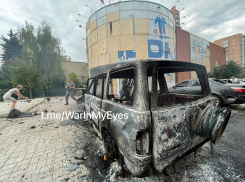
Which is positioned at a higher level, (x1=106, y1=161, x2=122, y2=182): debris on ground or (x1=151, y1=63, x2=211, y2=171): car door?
(x1=151, y1=63, x2=211, y2=171): car door

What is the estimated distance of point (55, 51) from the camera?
18266 mm

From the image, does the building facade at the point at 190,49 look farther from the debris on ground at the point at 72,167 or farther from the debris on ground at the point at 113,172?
the debris on ground at the point at 72,167

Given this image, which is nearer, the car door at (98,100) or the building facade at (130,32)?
the car door at (98,100)

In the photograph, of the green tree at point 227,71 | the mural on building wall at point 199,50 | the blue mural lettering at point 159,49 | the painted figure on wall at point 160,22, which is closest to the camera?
the blue mural lettering at point 159,49

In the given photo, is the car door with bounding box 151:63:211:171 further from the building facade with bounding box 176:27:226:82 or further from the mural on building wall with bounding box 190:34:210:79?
the mural on building wall with bounding box 190:34:210:79

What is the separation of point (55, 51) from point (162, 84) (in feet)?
66.7

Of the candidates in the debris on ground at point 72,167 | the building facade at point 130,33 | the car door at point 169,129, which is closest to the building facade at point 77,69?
the building facade at point 130,33

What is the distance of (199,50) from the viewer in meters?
23.5

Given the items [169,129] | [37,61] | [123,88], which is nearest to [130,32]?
[123,88]

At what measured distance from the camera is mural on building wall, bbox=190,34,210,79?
22.2 meters

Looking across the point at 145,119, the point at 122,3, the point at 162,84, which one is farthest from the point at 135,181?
the point at 122,3

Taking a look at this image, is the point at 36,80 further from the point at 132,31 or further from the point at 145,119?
the point at 145,119

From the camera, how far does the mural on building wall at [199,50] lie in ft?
72.8

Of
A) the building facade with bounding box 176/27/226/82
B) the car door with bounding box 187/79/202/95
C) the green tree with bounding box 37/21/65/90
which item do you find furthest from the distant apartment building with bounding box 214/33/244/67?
the green tree with bounding box 37/21/65/90
